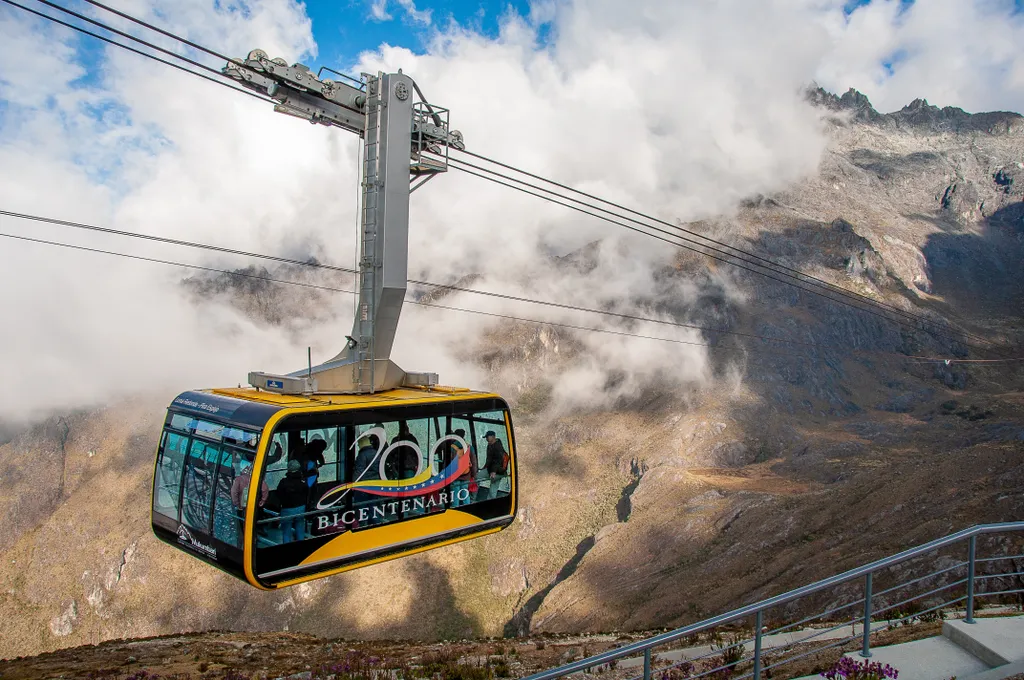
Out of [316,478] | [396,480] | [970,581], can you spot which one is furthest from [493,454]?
[970,581]

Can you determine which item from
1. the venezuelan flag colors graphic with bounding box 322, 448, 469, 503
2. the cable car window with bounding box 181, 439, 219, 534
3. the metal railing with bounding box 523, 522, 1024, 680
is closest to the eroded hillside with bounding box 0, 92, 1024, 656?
the metal railing with bounding box 523, 522, 1024, 680

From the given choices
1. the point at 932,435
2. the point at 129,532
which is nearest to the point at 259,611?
the point at 129,532

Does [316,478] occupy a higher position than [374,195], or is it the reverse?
[374,195]

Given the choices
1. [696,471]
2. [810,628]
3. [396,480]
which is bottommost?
[696,471]

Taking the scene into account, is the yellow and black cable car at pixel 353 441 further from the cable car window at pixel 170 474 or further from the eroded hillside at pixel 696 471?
the eroded hillside at pixel 696 471

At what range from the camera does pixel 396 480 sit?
1345 cm

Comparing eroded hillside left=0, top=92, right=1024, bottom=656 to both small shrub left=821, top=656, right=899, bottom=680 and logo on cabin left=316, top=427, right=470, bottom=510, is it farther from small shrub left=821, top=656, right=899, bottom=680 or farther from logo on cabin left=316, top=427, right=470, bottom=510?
small shrub left=821, top=656, right=899, bottom=680

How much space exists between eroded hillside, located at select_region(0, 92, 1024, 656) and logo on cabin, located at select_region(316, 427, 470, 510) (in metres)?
25.5

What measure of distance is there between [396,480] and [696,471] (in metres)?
56.1

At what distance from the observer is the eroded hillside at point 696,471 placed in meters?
41.8

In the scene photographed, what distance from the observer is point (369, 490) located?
43.0 ft

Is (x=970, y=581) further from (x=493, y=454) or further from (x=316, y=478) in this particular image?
(x=316, y=478)

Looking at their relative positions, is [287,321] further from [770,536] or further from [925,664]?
[925,664]

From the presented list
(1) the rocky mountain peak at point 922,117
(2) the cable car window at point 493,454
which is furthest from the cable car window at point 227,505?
(1) the rocky mountain peak at point 922,117
